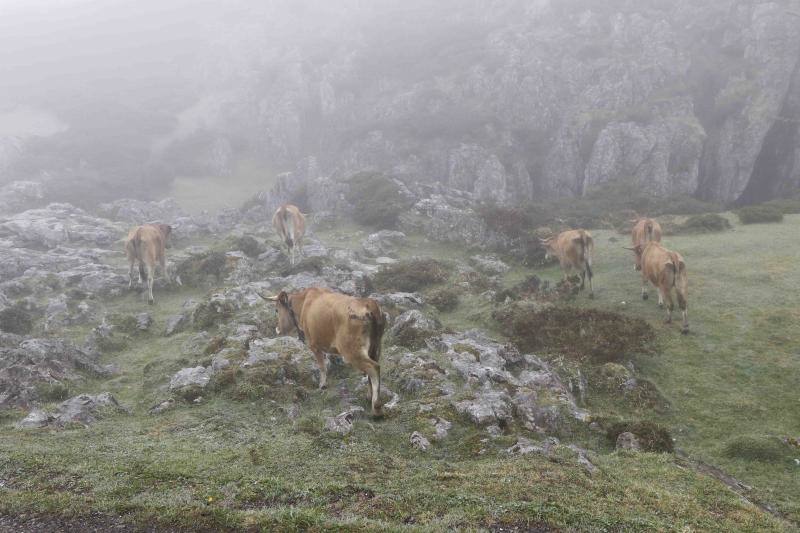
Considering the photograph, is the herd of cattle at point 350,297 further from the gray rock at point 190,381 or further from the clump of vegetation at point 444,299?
the clump of vegetation at point 444,299

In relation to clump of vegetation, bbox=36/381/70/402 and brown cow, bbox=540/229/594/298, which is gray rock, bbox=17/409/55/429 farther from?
brown cow, bbox=540/229/594/298

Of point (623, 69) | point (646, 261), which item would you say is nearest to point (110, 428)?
point (646, 261)

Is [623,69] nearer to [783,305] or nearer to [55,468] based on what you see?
[783,305]

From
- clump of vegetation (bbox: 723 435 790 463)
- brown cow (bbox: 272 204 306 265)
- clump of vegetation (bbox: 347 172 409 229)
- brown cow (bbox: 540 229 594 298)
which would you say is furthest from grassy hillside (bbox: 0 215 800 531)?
clump of vegetation (bbox: 347 172 409 229)

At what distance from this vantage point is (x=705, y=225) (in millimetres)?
26000

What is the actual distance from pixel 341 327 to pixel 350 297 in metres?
0.72

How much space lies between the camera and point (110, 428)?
10219 millimetres

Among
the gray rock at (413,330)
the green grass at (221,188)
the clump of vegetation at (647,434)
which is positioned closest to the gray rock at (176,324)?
the gray rock at (413,330)

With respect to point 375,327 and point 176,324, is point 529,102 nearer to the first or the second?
point 176,324

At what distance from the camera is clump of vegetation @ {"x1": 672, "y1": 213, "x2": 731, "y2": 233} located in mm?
25703

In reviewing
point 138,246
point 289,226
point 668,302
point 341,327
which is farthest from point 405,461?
point 289,226

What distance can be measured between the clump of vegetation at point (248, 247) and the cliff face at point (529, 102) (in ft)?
81.7

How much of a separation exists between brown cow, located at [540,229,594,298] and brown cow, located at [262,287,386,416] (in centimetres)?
1143

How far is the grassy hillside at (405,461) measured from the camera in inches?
255
